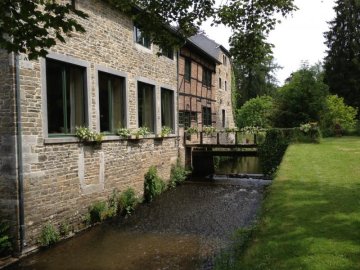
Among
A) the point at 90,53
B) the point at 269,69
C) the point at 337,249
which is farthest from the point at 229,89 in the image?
the point at 269,69

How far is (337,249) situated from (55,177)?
6.26 m

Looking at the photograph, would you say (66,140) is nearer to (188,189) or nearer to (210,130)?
(188,189)

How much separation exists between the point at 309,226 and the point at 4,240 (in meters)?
5.73

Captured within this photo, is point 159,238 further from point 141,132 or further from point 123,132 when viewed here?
point 141,132

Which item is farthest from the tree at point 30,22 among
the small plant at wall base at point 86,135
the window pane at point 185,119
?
the window pane at point 185,119

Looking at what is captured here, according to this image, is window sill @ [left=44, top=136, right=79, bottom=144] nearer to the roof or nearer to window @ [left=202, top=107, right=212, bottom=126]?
window @ [left=202, top=107, right=212, bottom=126]

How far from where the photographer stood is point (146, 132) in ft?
43.1

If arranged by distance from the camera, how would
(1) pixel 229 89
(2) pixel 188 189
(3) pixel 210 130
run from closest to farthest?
(2) pixel 188 189
(3) pixel 210 130
(1) pixel 229 89

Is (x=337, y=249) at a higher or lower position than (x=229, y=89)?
lower

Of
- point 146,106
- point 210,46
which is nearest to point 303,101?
point 210,46

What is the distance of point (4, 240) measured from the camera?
289 inches

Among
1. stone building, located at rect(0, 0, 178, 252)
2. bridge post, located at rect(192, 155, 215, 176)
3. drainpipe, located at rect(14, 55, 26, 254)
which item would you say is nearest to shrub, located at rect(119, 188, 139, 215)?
stone building, located at rect(0, 0, 178, 252)

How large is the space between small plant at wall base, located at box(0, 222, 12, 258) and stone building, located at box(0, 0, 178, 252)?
144 mm

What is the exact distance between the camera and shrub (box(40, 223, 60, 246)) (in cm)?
798
